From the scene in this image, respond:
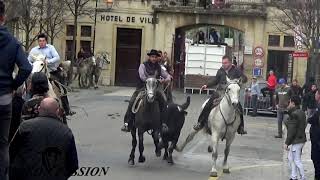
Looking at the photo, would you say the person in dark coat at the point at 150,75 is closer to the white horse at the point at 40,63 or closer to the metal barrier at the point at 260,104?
the white horse at the point at 40,63

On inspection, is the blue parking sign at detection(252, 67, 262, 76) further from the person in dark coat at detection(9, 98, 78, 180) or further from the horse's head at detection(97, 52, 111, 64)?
the person in dark coat at detection(9, 98, 78, 180)

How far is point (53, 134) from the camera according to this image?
6.77 metres

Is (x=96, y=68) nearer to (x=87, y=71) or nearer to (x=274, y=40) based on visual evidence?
(x=87, y=71)

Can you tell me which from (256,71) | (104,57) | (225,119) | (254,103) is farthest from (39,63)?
(104,57)

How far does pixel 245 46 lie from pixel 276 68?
2.54 m

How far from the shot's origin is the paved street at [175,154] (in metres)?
13.6

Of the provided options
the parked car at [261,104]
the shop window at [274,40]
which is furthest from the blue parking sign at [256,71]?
the parked car at [261,104]

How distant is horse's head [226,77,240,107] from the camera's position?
43.9 ft

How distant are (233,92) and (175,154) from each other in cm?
365

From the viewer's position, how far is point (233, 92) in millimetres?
13453

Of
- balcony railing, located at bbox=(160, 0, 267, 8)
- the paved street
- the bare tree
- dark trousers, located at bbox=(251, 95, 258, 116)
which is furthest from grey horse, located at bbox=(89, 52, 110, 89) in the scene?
the paved street

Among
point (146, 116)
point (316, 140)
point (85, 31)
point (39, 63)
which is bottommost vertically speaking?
point (316, 140)

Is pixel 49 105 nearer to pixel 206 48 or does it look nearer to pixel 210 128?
pixel 210 128

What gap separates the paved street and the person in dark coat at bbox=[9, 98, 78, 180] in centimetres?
511
